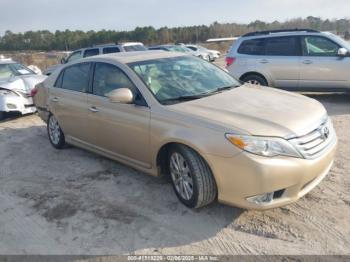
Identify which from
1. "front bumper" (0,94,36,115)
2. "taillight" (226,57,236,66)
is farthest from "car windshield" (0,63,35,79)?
"taillight" (226,57,236,66)

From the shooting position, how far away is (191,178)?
3.47 m

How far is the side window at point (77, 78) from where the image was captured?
500cm

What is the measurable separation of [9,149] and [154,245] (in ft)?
13.7

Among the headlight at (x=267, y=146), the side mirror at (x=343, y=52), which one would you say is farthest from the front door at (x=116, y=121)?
the side mirror at (x=343, y=52)

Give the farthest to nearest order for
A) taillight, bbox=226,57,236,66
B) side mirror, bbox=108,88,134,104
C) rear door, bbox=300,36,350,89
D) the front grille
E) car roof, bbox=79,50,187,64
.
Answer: taillight, bbox=226,57,236,66, rear door, bbox=300,36,350,89, car roof, bbox=79,50,187,64, side mirror, bbox=108,88,134,104, the front grille

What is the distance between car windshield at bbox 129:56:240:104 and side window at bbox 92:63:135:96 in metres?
0.18

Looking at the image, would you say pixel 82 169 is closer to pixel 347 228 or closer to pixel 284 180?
pixel 284 180

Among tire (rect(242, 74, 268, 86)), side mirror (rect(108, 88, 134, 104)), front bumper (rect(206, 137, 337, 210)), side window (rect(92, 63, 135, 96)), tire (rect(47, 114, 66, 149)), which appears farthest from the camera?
tire (rect(242, 74, 268, 86))

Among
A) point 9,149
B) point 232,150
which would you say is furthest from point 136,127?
point 9,149

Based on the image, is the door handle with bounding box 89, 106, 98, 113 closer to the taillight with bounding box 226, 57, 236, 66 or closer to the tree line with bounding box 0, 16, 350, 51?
the taillight with bounding box 226, 57, 236, 66

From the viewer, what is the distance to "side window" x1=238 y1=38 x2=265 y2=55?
8.89 meters

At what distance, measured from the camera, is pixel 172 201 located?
12.8 feet

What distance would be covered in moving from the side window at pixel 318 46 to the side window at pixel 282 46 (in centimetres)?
22

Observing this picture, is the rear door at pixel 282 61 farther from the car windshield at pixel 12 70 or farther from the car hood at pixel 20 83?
the car windshield at pixel 12 70
